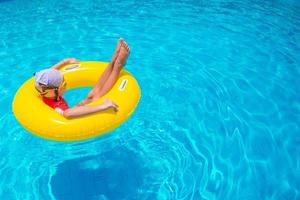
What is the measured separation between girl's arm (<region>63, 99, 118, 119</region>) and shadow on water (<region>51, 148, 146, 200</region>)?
926 mm

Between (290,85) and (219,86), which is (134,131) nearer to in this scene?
(219,86)

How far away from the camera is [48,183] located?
144 inches

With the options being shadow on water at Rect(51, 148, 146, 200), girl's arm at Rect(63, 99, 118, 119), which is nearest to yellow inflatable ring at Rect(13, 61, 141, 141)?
girl's arm at Rect(63, 99, 118, 119)

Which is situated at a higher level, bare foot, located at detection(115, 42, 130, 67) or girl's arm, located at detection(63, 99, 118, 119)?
bare foot, located at detection(115, 42, 130, 67)

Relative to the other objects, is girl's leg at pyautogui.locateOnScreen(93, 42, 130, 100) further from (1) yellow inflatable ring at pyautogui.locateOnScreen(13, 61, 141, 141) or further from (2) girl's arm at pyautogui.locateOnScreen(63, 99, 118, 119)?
(2) girl's arm at pyautogui.locateOnScreen(63, 99, 118, 119)

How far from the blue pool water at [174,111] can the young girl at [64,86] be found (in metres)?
0.73

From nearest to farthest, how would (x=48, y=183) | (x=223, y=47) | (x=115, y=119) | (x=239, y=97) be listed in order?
(x=115, y=119), (x=48, y=183), (x=239, y=97), (x=223, y=47)

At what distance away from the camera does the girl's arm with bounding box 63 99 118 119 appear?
3088 millimetres

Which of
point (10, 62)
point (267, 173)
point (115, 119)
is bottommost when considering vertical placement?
point (10, 62)

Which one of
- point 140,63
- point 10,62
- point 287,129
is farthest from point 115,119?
point 10,62

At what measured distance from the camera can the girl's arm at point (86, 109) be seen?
3.09m

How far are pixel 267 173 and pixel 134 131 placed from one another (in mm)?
1648

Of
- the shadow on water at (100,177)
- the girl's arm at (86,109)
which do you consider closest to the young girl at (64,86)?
the girl's arm at (86,109)

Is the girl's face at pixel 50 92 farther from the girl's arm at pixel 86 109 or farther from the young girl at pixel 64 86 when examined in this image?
the girl's arm at pixel 86 109
